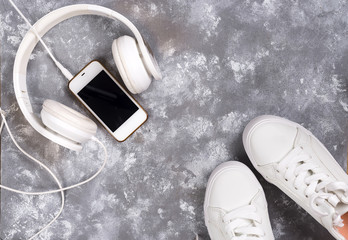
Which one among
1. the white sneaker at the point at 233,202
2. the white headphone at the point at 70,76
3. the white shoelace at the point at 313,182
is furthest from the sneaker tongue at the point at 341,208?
the white headphone at the point at 70,76

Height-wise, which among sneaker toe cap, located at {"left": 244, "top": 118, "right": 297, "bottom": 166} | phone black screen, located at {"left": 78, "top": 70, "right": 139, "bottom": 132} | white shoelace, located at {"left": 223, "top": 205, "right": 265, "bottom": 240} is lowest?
white shoelace, located at {"left": 223, "top": 205, "right": 265, "bottom": 240}

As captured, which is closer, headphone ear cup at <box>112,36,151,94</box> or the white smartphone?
headphone ear cup at <box>112,36,151,94</box>

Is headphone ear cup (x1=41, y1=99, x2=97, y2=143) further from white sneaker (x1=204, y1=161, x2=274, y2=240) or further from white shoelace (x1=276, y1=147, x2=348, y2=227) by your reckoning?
white shoelace (x1=276, y1=147, x2=348, y2=227)

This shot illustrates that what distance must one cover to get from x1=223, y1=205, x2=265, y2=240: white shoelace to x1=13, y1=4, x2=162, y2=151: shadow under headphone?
1.11 feet

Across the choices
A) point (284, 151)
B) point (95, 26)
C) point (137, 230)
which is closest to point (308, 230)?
point (284, 151)

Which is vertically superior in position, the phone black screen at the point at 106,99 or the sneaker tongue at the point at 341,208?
the phone black screen at the point at 106,99

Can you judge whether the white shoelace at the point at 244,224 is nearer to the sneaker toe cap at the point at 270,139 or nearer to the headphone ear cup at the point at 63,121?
the sneaker toe cap at the point at 270,139

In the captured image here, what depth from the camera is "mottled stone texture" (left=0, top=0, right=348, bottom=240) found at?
887mm

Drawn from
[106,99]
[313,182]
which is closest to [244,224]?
[313,182]

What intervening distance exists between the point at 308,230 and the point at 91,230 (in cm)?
50

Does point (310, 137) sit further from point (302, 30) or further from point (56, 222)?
point (56, 222)

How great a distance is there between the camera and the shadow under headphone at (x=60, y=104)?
2.38ft

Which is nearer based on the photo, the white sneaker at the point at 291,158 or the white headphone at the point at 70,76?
the white headphone at the point at 70,76

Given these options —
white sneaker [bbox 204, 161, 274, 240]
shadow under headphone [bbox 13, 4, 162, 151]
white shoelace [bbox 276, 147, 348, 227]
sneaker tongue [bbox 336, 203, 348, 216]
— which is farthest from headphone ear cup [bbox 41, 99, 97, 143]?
sneaker tongue [bbox 336, 203, 348, 216]
